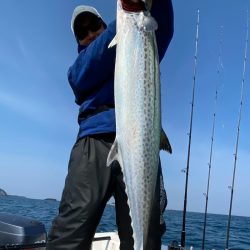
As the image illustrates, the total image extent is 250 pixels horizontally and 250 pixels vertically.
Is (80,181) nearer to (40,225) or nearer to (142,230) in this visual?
(142,230)

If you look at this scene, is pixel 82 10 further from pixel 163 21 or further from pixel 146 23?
pixel 146 23

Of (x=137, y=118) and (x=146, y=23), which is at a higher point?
(x=146, y=23)

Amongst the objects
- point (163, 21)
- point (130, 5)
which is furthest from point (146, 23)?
point (163, 21)

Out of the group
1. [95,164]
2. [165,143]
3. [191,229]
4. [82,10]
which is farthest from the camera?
[191,229]

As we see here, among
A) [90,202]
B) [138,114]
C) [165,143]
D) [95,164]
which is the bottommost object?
[90,202]

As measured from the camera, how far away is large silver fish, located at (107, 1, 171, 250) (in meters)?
2.79

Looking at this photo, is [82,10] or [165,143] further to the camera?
[82,10]

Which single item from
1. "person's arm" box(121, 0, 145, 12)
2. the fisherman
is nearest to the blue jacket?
the fisherman

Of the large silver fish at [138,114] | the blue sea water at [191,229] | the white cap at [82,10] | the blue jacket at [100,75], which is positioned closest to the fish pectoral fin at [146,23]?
the large silver fish at [138,114]

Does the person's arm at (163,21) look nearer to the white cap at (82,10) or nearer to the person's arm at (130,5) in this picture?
the person's arm at (130,5)

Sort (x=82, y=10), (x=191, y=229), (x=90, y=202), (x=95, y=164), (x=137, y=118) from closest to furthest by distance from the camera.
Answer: (x=137, y=118), (x=90, y=202), (x=95, y=164), (x=82, y=10), (x=191, y=229)

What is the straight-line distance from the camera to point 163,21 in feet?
11.0

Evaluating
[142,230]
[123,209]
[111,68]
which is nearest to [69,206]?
[123,209]

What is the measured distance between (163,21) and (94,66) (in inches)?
25.8
